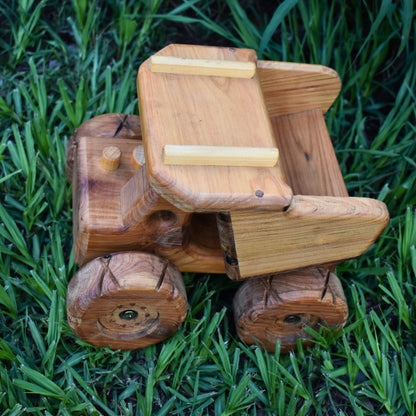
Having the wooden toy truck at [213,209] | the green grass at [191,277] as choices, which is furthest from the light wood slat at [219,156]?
the green grass at [191,277]

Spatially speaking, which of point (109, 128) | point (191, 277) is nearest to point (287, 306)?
point (191, 277)

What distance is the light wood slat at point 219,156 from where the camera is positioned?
4.36 feet

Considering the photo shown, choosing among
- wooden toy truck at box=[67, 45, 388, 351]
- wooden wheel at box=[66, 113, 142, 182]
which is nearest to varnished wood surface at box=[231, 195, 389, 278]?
wooden toy truck at box=[67, 45, 388, 351]

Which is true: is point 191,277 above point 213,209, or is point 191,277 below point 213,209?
below

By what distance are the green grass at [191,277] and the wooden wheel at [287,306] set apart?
2.2 inches

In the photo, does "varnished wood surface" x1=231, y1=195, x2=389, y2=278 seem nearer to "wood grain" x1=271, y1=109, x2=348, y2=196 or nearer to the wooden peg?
"wood grain" x1=271, y1=109, x2=348, y2=196

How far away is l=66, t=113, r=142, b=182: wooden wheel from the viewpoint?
1.84 metres

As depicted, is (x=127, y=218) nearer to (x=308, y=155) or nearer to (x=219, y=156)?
(x=219, y=156)

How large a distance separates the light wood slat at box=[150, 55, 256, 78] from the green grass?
38cm

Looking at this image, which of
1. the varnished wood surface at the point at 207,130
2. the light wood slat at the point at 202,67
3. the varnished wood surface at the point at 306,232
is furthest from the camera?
the light wood slat at the point at 202,67

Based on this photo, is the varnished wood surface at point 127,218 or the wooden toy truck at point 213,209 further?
the varnished wood surface at point 127,218

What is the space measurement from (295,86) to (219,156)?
0.55m

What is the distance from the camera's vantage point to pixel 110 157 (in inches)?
64.1

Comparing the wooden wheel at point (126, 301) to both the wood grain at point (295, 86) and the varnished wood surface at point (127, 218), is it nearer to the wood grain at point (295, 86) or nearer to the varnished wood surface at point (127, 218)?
the varnished wood surface at point (127, 218)
